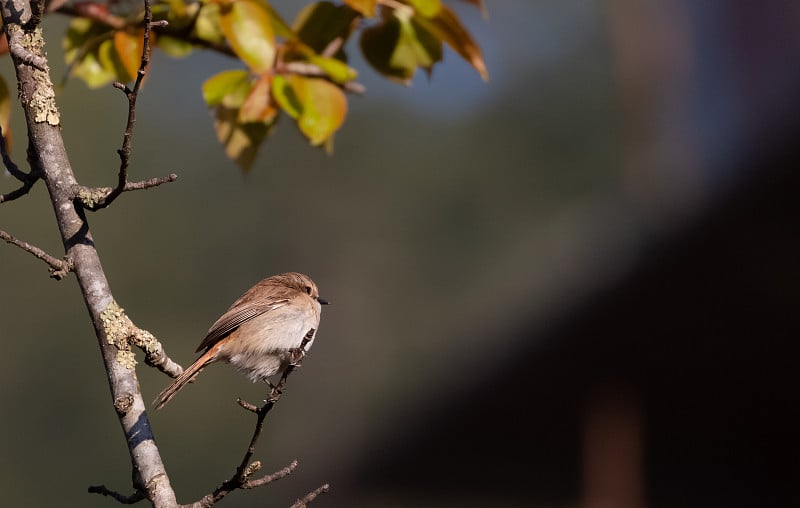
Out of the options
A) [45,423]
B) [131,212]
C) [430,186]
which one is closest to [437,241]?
[430,186]

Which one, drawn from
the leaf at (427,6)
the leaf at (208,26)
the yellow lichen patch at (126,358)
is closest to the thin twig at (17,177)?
the yellow lichen patch at (126,358)

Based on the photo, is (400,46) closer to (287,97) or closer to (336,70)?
(336,70)

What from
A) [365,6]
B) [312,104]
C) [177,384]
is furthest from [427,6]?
[177,384]

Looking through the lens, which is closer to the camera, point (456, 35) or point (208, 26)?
point (456, 35)

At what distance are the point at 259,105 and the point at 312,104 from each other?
0.15m

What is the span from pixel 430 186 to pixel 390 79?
38.0 meters

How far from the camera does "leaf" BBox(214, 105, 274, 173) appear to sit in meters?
2.82

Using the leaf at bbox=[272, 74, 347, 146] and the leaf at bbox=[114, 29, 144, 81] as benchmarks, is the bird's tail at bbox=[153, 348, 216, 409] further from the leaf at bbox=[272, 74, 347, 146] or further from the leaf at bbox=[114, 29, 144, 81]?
the leaf at bbox=[114, 29, 144, 81]

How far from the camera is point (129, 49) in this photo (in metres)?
2.73

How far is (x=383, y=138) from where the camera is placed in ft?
138

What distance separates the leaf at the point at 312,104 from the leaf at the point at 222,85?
12 cm

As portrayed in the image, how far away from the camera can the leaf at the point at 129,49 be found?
270cm

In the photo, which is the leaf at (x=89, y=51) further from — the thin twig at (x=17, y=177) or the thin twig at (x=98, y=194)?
the thin twig at (x=98, y=194)

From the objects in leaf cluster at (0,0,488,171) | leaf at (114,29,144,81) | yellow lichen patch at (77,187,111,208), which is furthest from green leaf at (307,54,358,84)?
yellow lichen patch at (77,187,111,208)
